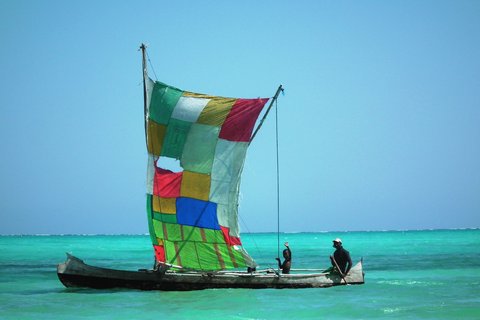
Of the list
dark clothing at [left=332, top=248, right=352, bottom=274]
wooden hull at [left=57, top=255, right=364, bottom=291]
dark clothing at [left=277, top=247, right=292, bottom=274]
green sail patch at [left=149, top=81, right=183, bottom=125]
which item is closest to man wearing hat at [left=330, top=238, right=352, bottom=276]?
dark clothing at [left=332, top=248, right=352, bottom=274]

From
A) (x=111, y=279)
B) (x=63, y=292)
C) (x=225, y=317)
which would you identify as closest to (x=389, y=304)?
(x=225, y=317)

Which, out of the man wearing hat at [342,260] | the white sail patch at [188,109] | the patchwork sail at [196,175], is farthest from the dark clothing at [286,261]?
the white sail patch at [188,109]

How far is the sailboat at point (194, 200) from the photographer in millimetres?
25125

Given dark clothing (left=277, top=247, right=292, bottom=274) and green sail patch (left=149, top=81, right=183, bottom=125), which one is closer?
green sail patch (left=149, top=81, right=183, bottom=125)

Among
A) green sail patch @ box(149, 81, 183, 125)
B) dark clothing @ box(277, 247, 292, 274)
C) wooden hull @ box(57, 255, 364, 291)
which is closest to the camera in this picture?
wooden hull @ box(57, 255, 364, 291)

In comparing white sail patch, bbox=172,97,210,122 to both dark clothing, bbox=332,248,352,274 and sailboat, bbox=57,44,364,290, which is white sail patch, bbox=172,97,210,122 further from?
dark clothing, bbox=332,248,352,274

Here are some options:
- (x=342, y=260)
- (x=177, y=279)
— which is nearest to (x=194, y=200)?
(x=177, y=279)

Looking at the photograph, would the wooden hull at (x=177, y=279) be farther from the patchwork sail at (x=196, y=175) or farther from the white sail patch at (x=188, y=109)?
the white sail patch at (x=188, y=109)

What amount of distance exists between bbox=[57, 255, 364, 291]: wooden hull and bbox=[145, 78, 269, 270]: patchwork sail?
0.73 m

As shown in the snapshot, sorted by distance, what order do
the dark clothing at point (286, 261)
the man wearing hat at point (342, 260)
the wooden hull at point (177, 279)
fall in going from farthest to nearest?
1. the dark clothing at point (286, 261)
2. the man wearing hat at point (342, 260)
3. the wooden hull at point (177, 279)

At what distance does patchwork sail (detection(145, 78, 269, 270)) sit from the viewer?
2525 cm

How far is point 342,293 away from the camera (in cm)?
2514

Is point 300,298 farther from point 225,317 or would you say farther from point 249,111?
point 249,111

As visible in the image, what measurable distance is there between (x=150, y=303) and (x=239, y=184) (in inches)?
212
